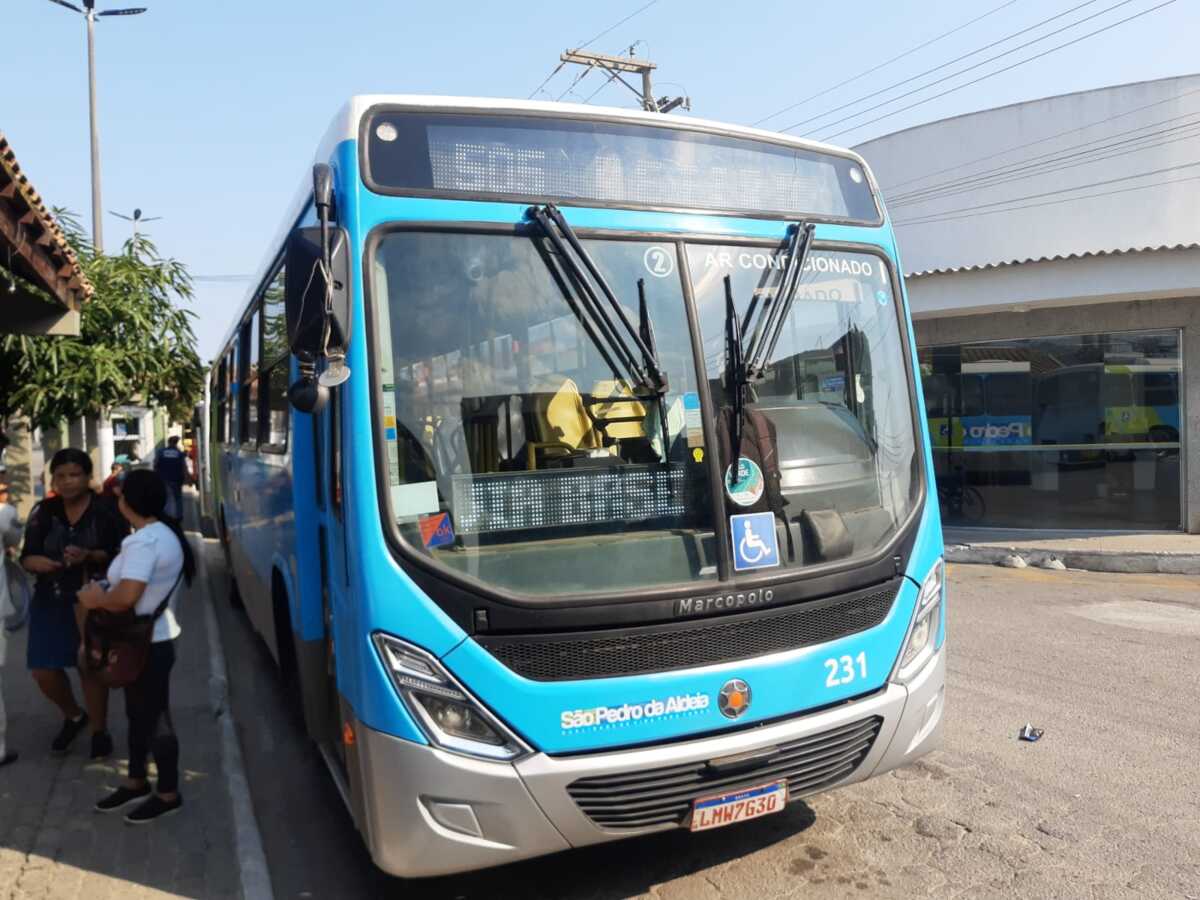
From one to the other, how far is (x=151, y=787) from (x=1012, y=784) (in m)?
4.28

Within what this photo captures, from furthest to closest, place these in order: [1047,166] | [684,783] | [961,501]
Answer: [961,501] → [1047,166] → [684,783]

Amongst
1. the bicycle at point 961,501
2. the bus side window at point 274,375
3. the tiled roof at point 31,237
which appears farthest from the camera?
the bicycle at point 961,501

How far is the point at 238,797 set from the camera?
Result: 4816mm

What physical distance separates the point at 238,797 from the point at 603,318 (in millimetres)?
3153

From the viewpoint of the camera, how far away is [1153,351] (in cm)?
1337

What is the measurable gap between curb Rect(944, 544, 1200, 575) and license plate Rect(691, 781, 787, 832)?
32.1 ft

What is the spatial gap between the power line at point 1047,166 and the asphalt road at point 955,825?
1014 cm

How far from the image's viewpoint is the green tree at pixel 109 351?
475 inches

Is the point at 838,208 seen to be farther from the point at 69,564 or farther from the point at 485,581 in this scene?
the point at 69,564

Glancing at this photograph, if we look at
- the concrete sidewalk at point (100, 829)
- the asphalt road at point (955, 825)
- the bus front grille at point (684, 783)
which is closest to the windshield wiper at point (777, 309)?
the bus front grille at point (684, 783)

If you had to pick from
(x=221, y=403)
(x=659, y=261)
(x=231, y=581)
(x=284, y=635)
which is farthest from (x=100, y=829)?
(x=221, y=403)

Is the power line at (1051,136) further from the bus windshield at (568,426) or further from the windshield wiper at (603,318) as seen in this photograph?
the windshield wiper at (603,318)

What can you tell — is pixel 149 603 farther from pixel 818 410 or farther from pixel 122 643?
pixel 818 410

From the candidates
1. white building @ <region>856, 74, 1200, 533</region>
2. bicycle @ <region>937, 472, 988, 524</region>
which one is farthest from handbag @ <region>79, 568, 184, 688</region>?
bicycle @ <region>937, 472, 988, 524</region>
